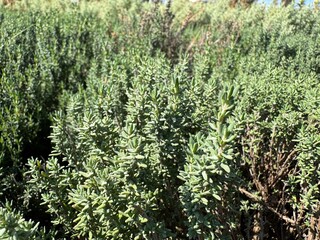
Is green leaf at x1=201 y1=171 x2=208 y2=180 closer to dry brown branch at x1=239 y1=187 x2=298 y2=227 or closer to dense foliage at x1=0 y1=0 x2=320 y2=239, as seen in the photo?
dense foliage at x1=0 y1=0 x2=320 y2=239

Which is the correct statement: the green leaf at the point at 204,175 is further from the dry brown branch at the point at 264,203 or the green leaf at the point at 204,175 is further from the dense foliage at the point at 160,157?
the dry brown branch at the point at 264,203

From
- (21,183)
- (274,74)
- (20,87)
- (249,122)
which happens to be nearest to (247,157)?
(249,122)

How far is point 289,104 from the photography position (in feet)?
6.60

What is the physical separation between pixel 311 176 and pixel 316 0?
9.93 metres

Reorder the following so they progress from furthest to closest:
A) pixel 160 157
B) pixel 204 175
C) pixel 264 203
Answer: pixel 264 203
pixel 160 157
pixel 204 175

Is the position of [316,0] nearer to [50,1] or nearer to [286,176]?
[50,1]

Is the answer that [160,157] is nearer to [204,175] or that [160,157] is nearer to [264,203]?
[204,175]

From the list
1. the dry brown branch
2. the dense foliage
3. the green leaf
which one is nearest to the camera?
the green leaf

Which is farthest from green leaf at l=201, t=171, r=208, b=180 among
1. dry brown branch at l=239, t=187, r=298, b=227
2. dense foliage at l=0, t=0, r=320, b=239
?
dry brown branch at l=239, t=187, r=298, b=227

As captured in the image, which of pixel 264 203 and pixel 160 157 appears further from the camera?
pixel 264 203

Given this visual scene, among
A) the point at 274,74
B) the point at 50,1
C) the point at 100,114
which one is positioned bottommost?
the point at 50,1

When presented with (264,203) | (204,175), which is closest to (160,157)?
(204,175)

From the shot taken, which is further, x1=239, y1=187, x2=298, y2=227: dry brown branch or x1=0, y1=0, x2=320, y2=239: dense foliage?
x1=239, y1=187, x2=298, y2=227: dry brown branch

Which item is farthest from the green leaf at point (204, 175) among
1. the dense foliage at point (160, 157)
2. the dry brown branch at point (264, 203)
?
the dry brown branch at point (264, 203)
